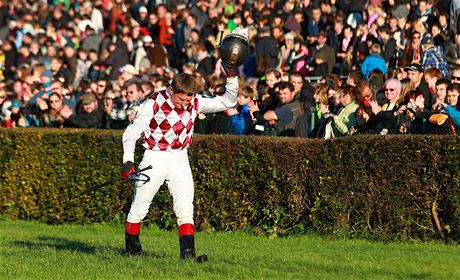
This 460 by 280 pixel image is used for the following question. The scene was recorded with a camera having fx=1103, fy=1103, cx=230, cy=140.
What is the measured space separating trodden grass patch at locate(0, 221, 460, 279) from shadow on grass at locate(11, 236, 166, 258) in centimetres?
1

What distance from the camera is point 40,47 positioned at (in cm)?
2623

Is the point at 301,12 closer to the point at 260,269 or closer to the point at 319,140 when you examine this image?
the point at 319,140

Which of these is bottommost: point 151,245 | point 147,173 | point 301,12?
point 151,245

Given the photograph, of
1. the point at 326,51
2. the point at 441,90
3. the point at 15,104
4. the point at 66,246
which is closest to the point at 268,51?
the point at 326,51

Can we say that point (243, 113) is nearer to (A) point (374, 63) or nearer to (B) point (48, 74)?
(A) point (374, 63)

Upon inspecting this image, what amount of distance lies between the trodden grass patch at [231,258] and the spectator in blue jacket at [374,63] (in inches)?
180

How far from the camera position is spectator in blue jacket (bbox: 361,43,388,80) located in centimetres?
1691

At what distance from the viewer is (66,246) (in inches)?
484

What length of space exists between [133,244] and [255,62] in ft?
32.3

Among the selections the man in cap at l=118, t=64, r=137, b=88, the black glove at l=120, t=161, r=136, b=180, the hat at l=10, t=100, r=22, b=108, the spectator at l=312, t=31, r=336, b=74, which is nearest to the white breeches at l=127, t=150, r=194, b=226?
the black glove at l=120, t=161, r=136, b=180

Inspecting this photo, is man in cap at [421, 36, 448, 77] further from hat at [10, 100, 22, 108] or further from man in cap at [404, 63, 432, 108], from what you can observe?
hat at [10, 100, 22, 108]

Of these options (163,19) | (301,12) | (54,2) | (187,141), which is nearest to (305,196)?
(187,141)

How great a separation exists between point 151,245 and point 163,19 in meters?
13.5

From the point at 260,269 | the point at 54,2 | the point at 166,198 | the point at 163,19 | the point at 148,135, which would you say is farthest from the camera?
the point at 54,2
